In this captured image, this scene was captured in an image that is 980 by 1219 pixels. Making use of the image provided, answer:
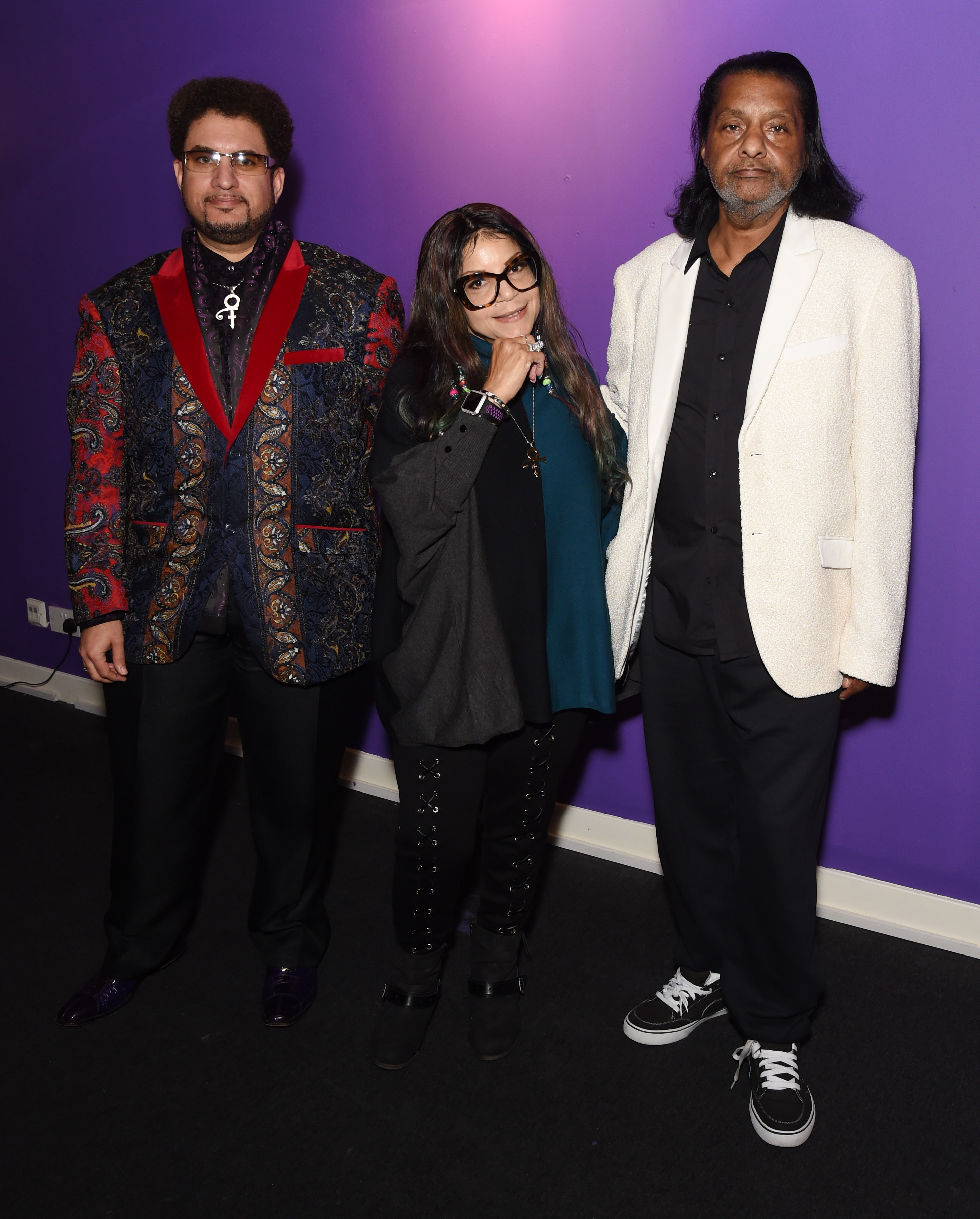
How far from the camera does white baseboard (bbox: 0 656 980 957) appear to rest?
8.54 ft

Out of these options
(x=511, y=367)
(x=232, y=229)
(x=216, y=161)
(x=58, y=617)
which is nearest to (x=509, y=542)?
(x=511, y=367)

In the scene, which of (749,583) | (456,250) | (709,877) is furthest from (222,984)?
(456,250)

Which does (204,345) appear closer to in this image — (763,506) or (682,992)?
(763,506)

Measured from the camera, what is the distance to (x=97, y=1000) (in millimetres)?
2344

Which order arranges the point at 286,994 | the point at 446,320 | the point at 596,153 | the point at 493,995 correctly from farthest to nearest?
the point at 596,153 < the point at 286,994 < the point at 493,995 < the point at 446,320

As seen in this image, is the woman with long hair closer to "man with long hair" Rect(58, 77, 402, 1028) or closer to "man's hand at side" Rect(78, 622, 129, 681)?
"man with long hair" Rect(58, 77, 402, 1028)

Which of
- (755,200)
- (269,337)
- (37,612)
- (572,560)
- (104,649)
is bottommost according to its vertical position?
(37,612)

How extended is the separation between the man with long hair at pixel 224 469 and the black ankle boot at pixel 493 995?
22.0 inches

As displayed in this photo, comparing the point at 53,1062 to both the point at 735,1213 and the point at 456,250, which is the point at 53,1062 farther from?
the point at 456,250

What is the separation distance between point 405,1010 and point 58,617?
2.51 m

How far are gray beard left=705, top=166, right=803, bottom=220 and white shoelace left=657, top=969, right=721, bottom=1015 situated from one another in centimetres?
160

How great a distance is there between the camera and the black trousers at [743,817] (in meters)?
1.97

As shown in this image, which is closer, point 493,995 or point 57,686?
point 493,995

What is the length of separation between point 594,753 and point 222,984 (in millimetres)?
1201
